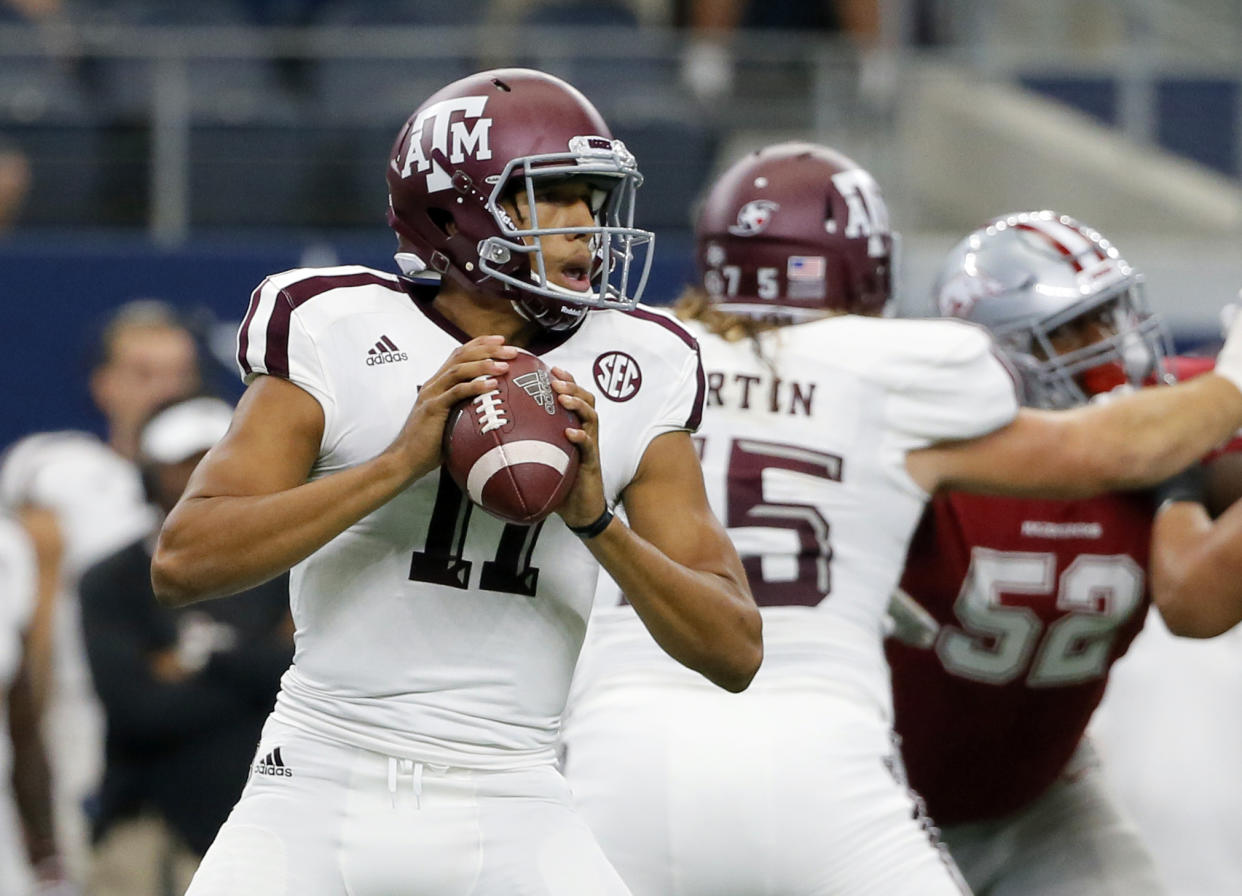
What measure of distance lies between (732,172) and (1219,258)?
17.6 feet

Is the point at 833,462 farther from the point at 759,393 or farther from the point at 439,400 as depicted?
the point at 439,400

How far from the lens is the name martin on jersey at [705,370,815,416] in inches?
134

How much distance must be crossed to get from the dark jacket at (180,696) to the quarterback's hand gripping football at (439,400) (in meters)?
3.08

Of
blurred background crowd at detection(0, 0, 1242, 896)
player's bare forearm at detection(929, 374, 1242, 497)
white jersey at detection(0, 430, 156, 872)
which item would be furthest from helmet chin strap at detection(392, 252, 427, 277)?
white jersey at detection(0, 430, 156, 872)

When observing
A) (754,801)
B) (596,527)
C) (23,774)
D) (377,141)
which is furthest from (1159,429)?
(377,141)

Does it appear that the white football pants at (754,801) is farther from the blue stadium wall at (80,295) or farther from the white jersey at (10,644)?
the blue stadium wall at (80,295)

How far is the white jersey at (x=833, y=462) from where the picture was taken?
132 inches

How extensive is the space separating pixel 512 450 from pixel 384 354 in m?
0.32

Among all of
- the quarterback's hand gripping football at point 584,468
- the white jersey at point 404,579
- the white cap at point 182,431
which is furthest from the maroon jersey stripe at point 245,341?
the white cap at point 182,431

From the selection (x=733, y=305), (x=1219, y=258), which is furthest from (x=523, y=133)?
(x=1219, y=258)

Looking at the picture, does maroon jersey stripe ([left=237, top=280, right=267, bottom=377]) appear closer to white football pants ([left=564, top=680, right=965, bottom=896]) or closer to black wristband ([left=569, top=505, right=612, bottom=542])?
black wristband ([left=569, top=505, right=612, bottom=542])

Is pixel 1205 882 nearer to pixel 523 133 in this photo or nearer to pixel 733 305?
pixel 733 305

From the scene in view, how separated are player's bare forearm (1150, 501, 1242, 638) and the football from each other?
1.51 m

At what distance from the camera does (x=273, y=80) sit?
8367 mm
